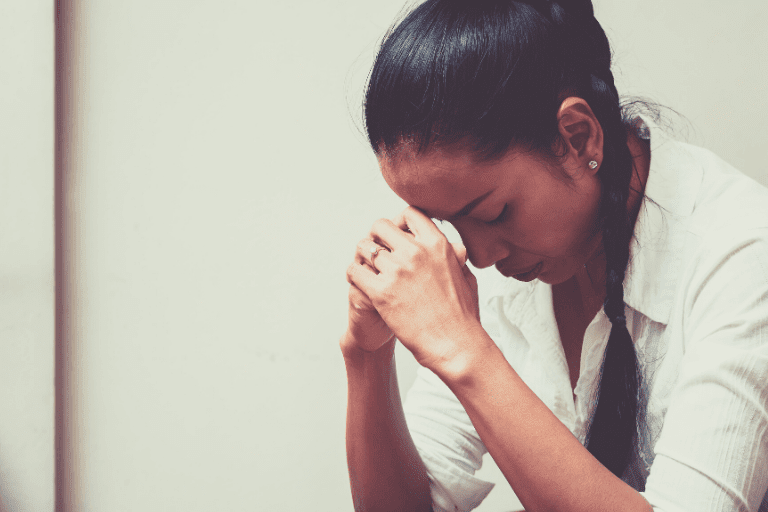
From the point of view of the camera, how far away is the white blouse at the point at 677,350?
52cm

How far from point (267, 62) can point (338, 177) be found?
0.91ft

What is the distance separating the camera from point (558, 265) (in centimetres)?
74

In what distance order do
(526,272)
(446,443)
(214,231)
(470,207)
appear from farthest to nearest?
1. (214,231)
2. (446,443)
3. (526,272)
4. (470,207)

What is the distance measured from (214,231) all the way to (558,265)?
2.34ft

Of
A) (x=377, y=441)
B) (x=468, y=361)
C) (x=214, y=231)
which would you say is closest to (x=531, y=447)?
(x=468, y=361)

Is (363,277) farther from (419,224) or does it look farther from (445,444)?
(445,444)

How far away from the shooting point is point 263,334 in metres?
1.17

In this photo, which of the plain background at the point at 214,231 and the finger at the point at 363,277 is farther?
the plain background at the point at 214,231

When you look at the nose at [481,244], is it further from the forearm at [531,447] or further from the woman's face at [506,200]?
the forearm at [531,447]

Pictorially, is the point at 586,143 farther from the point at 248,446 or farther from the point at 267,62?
the point at 248,446
